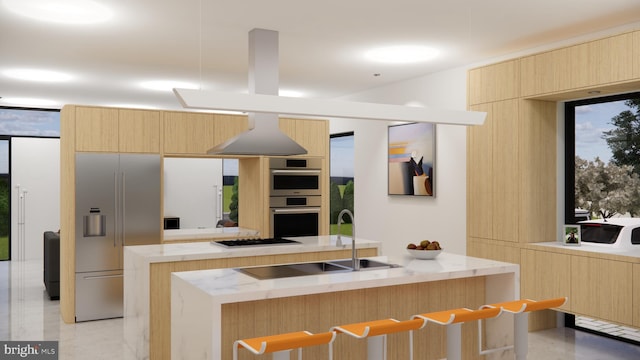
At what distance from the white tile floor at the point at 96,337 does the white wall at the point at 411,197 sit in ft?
5.12

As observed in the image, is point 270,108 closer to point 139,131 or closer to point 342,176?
point 139,131

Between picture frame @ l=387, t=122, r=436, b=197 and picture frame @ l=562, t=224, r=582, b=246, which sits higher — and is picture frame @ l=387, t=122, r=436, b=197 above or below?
above

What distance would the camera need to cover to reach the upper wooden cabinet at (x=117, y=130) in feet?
20.2

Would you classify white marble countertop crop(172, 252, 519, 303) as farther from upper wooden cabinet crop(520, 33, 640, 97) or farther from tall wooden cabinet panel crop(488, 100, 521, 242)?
upper wooden cabinet crop(520, 33, 640, 97)

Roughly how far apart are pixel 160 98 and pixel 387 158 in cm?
393

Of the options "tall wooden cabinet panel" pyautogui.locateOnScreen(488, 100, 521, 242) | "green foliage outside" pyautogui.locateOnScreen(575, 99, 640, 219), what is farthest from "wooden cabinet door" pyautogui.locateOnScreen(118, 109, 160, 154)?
"green foliage outside" pyautogui.locateOnScreen(575, 99, 640, 219)

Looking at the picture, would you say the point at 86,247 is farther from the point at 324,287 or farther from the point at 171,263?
the point at 324,287

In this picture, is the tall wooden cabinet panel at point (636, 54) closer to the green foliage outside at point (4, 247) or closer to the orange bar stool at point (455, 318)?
the orange bar stool at point (455, 318)

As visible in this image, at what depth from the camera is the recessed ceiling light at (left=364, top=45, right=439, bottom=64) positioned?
588cm

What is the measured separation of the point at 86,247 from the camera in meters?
6.21

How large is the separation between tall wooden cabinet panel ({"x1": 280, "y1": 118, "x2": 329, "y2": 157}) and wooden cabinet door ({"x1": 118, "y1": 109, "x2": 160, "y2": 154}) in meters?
1.57

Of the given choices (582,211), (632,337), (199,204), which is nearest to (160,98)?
(199,204)

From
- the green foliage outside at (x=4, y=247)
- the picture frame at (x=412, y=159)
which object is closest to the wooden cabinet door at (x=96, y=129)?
the picture frame at (x=412, y=159)

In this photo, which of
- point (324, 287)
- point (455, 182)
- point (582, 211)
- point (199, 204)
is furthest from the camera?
point (199, 204)
